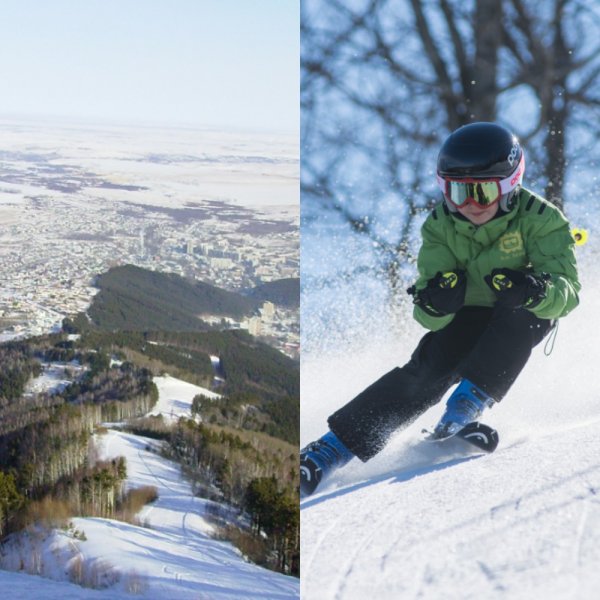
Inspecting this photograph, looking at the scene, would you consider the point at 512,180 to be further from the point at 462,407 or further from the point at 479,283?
the point at 462,407

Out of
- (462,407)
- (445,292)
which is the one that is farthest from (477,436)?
(445,292)

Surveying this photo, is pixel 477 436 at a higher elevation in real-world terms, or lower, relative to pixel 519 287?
lower

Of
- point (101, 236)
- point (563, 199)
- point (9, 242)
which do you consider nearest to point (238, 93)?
point (101, 236)

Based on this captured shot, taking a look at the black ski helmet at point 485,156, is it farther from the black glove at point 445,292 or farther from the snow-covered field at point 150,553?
the snow-covered field at point 150,553

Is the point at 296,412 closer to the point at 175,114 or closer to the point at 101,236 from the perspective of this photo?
the point at 101,236

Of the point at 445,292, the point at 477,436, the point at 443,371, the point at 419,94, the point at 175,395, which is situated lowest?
the point at 175,395

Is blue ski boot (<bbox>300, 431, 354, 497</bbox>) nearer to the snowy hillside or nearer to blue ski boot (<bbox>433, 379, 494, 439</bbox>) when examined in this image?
the snowy hillside

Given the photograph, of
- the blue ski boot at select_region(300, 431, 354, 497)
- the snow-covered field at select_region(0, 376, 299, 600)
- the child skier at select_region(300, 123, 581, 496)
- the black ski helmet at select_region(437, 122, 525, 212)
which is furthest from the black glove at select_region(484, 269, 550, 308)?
the snow-covered field at select_region(0, 376, 299, 600)

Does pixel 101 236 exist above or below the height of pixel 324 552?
above
